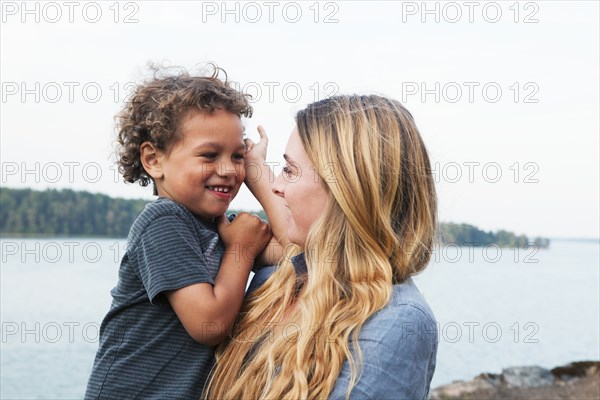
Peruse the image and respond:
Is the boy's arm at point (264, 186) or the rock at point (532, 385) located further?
the rock at point (532, 385)

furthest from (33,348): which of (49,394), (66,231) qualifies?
(66,231)

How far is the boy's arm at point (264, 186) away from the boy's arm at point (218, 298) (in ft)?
0.54

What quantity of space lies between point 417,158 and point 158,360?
2.91 feet

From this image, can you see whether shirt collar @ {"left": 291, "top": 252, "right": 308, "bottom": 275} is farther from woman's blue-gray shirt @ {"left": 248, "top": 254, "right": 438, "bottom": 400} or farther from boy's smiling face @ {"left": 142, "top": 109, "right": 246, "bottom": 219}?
woman's blue-gray shirt @ {"left": 248, "top": 254, "right": 438, "bottom": 400}

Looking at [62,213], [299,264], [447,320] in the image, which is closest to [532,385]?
[447,320]

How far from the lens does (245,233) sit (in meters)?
2.10

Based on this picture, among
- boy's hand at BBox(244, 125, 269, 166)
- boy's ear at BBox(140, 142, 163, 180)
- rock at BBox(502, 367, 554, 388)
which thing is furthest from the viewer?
rock at BBox(502, 367, 554, 388)

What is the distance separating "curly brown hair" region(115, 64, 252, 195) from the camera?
212cm

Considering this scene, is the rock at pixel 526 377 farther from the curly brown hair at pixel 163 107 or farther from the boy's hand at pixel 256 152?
the curly brown hair at pixel 163 107

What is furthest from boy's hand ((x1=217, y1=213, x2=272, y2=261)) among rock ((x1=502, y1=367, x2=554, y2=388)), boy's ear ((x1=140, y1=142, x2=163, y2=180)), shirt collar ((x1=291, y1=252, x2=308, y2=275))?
rock ((x1=502, y1=367, x2=554, y2=388))

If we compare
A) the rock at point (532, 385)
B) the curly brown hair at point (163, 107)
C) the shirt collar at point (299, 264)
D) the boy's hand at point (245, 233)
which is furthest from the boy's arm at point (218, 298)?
the rock at point (532, 385)

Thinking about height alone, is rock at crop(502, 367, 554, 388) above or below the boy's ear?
below

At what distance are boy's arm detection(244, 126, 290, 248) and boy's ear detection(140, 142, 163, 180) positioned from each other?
0.93ft

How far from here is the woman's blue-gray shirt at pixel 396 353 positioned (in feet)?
5.08
